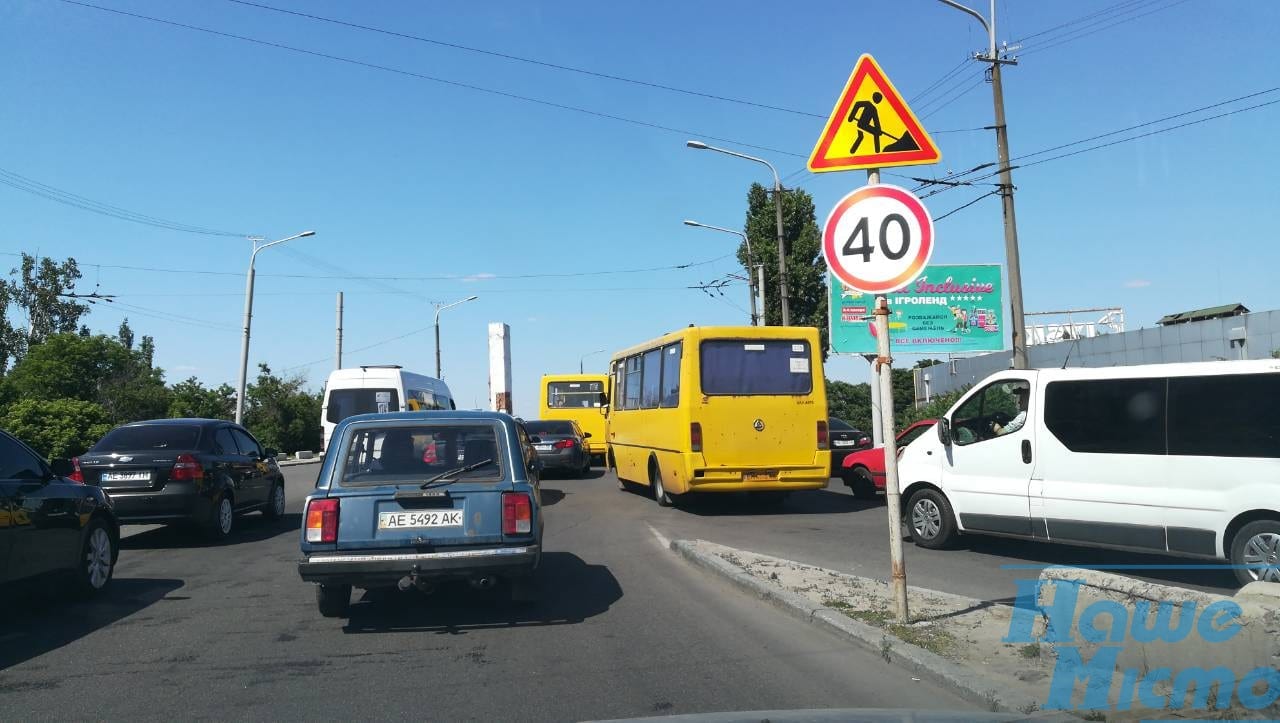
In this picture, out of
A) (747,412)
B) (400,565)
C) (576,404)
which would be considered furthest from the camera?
(576,404)

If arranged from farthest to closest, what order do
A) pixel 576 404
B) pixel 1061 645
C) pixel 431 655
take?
pixel 576 404, pixel 431 655, pixel 1061 645

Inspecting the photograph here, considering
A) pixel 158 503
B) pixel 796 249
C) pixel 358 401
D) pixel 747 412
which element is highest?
pixel 796 249

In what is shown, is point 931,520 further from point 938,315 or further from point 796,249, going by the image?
point 796,249

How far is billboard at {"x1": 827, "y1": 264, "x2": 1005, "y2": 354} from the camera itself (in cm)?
3059

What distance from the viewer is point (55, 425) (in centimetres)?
2961

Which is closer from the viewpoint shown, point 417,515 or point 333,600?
point 417,515

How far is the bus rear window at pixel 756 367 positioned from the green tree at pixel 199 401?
1444 inches

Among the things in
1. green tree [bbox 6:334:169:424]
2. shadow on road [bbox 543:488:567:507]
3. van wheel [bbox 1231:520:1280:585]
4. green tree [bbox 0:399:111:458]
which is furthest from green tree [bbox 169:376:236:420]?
van wheel [bbox 1231:520:1280:585]

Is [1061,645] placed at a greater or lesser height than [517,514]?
lesser

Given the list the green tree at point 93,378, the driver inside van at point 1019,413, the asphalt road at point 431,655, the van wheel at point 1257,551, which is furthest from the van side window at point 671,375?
the green tree at point 93,378

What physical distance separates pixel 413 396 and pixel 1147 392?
681 inches

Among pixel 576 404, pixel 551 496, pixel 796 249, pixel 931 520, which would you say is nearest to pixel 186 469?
pixel 551 496

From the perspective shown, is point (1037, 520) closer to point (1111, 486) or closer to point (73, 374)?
point (1111, 486)

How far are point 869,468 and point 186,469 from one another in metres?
10.3
